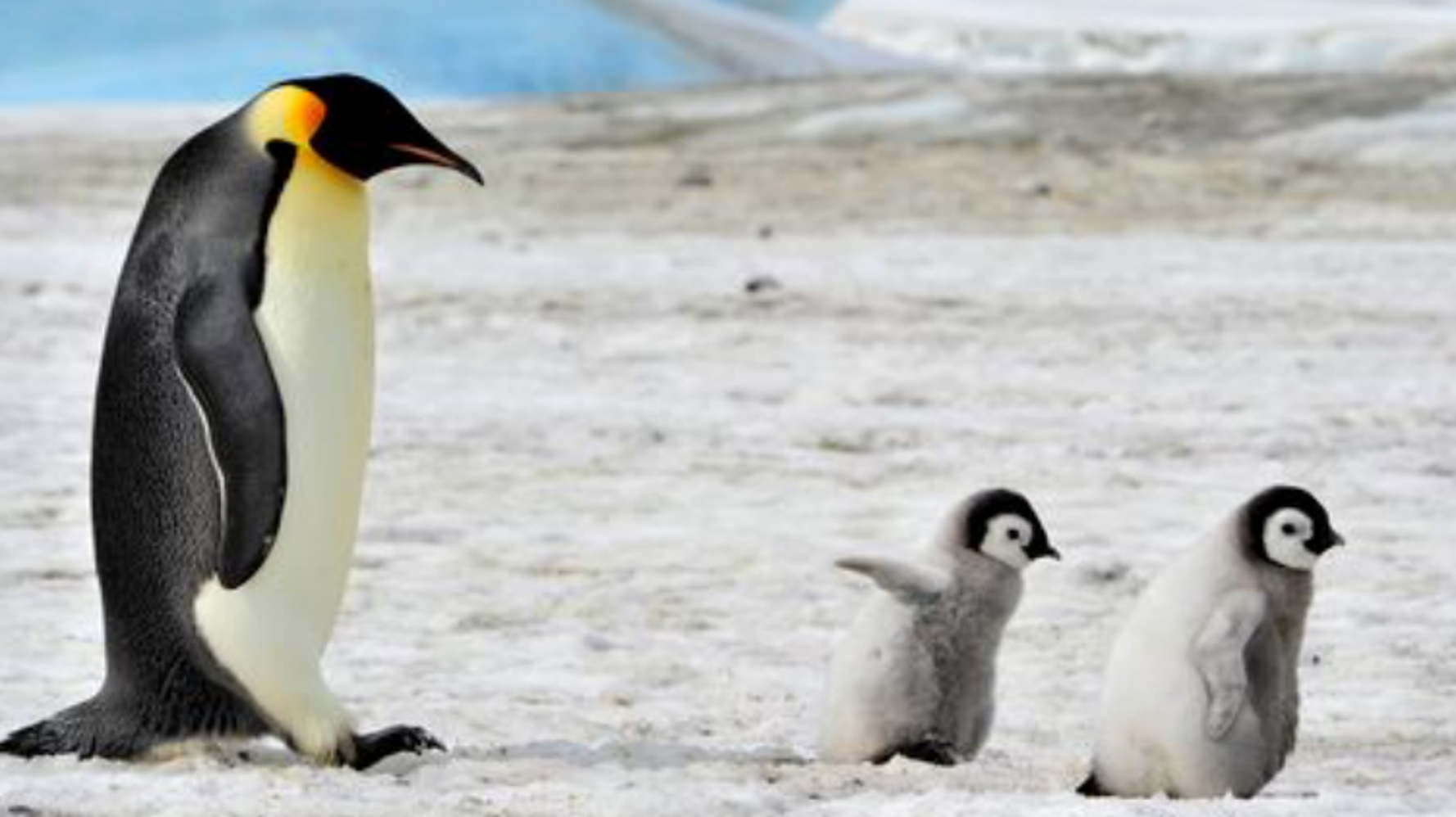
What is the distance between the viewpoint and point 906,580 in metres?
3.99

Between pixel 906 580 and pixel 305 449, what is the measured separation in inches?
29.8

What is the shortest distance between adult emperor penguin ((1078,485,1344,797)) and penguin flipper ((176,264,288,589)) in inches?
39.9

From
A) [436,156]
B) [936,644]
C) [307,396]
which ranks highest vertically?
[436,156]

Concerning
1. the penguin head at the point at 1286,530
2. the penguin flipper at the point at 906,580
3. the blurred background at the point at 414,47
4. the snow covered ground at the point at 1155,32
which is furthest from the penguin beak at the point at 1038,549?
the snow covered ground at the point at 1155,32

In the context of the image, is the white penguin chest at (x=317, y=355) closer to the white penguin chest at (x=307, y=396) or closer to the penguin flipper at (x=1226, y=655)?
Result: the white penguin chest at (x=307, y=396)

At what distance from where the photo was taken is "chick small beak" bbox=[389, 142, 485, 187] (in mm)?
3893

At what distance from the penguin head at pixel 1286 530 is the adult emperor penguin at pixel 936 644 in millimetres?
373

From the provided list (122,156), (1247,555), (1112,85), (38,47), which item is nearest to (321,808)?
(1247,555)

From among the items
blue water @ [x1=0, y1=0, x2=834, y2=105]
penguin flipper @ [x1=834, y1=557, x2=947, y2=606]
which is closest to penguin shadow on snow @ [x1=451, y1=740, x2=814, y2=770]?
penguin flipper @ [x1=834, y1=557, x2=947, y2=606]

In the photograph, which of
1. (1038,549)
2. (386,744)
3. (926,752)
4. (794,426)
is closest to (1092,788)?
(926,752)

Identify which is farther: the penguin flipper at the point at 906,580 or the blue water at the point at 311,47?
the blue water at the point at 311,47

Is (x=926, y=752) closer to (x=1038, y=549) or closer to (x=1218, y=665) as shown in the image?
(x=1038, y=549)

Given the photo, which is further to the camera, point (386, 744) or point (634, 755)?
point (634, 755)

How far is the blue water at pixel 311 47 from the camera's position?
57.9 feet
